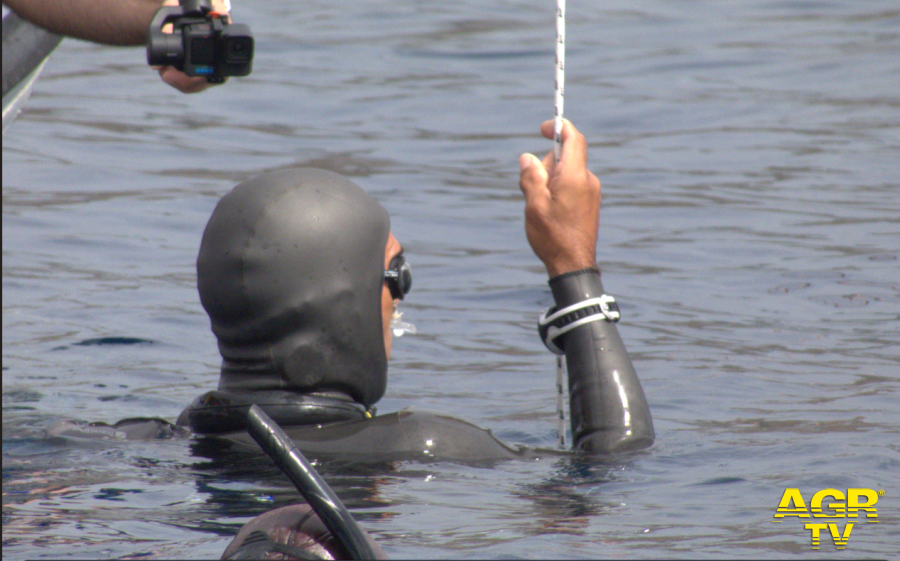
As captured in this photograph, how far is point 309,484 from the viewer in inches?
89.7

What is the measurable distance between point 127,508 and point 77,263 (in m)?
4.65

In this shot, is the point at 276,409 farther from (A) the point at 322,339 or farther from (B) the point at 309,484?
(B) the point at 309,484

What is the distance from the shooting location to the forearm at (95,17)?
10.3 ft

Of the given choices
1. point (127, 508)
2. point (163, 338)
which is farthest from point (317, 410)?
point (163, 338)

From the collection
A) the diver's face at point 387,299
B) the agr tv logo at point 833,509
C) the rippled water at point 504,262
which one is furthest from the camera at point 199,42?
the agr tv logo at point 833,509

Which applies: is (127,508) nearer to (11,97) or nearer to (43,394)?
(43,394)

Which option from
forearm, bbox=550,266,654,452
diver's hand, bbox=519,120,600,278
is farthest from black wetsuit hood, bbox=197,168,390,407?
forearm, bbox=550,266,654,452

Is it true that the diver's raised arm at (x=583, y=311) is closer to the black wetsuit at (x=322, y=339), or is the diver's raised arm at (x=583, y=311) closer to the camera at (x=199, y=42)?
the black wetsuit at (x=322, y=339)

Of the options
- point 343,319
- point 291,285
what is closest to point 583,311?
point 343,319

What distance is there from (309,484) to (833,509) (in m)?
1.69

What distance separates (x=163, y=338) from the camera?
21.5ft

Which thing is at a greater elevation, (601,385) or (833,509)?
(601,385)

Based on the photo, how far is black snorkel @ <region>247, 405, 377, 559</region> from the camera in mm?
2262

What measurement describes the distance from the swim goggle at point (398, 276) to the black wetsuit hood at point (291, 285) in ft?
0.35
